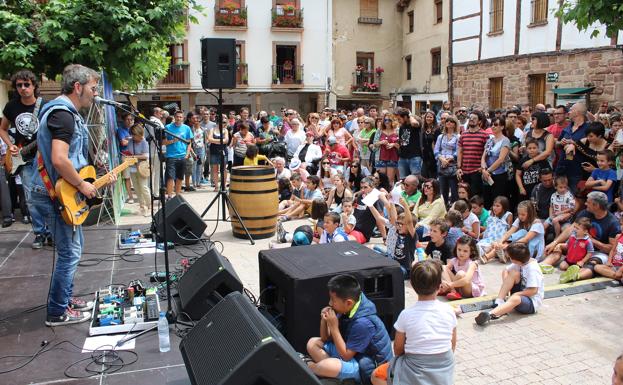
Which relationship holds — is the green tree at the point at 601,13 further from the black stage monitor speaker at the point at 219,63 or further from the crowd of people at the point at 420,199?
the black stage monitor speaker at the point at 219,63

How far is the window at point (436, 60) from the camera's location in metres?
24.0

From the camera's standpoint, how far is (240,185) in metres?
7.59

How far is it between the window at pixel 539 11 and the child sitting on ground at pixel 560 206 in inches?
425

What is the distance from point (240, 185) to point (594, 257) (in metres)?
4.38

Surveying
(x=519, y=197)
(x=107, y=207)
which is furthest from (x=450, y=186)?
(x=107, y=207)

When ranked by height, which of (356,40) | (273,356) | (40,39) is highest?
(356,40)

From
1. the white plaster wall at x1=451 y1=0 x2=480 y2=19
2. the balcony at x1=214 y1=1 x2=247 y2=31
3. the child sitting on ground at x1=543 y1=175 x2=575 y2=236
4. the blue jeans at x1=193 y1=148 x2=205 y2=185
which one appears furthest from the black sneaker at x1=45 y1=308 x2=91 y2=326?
the balcony at x1=214 y1=1 x2=247 y2=31

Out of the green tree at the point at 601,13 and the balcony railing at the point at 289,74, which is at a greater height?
the balcony railing at the point at 289,74

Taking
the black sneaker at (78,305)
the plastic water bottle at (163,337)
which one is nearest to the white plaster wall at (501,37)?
the black sneaker at (78,305)

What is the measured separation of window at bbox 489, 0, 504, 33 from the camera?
1811 centimetres

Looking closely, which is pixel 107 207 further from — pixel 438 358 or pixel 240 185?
pixel 438 358

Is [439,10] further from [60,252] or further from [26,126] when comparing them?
[60,252]

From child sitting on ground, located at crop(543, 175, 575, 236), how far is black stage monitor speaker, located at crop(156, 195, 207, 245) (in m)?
4.30

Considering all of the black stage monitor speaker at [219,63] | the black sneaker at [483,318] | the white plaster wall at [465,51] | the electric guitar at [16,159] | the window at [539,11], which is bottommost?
the black sneaker at [483,318]
